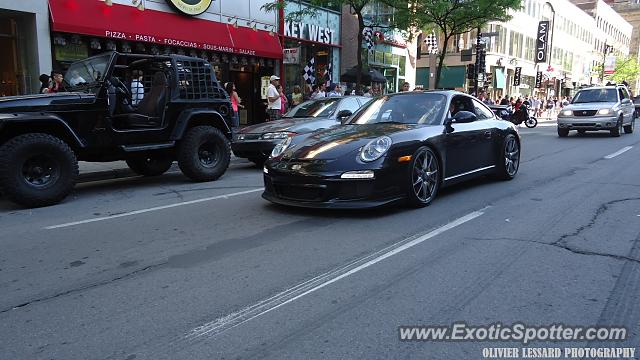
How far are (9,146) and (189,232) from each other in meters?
2.87

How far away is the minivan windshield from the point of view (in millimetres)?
18391

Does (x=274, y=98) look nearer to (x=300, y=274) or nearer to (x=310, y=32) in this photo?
(x=310, y=32)

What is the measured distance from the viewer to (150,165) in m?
9.55

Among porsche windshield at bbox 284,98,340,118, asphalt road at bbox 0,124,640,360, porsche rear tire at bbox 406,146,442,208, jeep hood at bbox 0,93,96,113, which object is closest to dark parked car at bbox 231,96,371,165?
porsche windshield at bbox 284,98,340,118

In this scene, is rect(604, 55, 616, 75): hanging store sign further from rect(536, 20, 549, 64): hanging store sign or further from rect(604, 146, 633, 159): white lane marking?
rect(604, 146, 633, 159): white lane marking

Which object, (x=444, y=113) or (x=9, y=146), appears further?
(x=444, y=113)

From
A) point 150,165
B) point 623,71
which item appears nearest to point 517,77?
point 623,71

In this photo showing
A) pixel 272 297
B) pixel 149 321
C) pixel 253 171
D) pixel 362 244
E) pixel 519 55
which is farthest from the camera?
pixel 519 55

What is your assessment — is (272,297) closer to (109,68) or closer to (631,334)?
(631,334)

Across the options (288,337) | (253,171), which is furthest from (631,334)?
(253,171)

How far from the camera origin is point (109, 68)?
7.78 m

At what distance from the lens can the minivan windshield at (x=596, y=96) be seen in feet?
60.3

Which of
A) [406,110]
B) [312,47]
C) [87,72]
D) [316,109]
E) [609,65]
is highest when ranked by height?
[609,65]

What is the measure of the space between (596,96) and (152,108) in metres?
16.0
